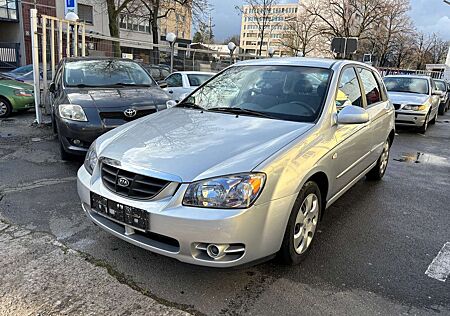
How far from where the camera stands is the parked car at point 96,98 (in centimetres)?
533

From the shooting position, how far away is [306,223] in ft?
10.2

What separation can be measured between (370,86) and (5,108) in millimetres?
8721

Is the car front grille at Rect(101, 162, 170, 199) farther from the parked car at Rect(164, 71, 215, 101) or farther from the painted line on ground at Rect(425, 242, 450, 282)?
the parked car at Rect(164, 71, 215, 101)

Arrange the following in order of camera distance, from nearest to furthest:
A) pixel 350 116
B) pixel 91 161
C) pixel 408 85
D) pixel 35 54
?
pixel 91 161, pixel 350 116, pixel 35 54, pixel 408 85

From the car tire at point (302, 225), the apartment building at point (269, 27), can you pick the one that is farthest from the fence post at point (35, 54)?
the apartment building at point (269, 27)

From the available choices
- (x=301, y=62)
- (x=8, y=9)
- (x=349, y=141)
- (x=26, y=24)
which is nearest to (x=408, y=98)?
(x=301, y=62)

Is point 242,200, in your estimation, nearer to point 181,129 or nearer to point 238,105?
point 181,129

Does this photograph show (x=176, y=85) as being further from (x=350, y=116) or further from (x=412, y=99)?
(x=350, y=116)

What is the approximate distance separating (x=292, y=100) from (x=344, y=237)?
4.63ft

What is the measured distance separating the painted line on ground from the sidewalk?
205 cm

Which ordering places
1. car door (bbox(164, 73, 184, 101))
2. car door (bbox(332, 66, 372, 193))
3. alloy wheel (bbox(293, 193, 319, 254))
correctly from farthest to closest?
car door (bbox(164, 73, 184, 101))
car door (bbox(332, 66, 372, 193))
alloy wheel (bbox(293, 193, 319, 254))

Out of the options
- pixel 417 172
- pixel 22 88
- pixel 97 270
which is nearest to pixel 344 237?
pixel 97 270

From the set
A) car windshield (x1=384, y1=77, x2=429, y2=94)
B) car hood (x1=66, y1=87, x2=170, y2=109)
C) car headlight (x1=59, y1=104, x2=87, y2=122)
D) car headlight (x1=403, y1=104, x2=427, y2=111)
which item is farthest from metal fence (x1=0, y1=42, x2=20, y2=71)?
car headlight (x1=403, y1=104, x2=427, y2=111)

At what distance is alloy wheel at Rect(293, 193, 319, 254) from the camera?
2.99 meters
